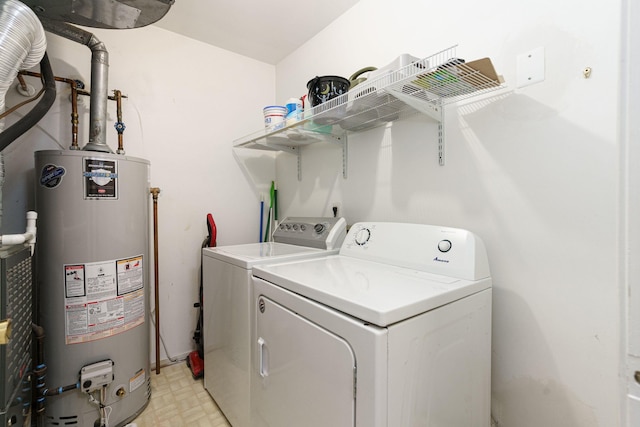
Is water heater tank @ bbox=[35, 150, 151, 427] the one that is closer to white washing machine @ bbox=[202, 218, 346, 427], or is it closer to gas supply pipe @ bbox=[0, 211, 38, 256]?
gas supply pipe @ bbox=[0, 211, 38, 256]

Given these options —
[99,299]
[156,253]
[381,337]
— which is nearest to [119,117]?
[156,253]

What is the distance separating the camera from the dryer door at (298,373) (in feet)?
2.80

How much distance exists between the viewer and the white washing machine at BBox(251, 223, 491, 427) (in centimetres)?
79

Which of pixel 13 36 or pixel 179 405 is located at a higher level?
pixel 13 36

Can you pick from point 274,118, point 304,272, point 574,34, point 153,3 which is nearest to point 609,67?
point 574,34

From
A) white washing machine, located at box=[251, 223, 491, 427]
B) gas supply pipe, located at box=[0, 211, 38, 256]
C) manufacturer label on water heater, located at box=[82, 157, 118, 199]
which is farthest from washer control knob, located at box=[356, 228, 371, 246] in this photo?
gas supply pipe, located at box=[0, 211, 38, 256]

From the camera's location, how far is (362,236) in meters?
1.57

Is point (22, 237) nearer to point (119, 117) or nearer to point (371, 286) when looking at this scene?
point (119, 117)

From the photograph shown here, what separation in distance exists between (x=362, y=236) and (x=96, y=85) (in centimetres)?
182

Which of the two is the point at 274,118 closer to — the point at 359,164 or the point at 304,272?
the point at 359,164

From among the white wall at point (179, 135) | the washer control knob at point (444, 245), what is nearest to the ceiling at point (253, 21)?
the white wall at point (179, 135)

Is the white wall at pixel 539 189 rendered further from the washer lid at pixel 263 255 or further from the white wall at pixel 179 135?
the white wall at pixel 179 135

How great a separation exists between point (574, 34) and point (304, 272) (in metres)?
1.36

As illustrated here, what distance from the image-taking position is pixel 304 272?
48.4 inches
